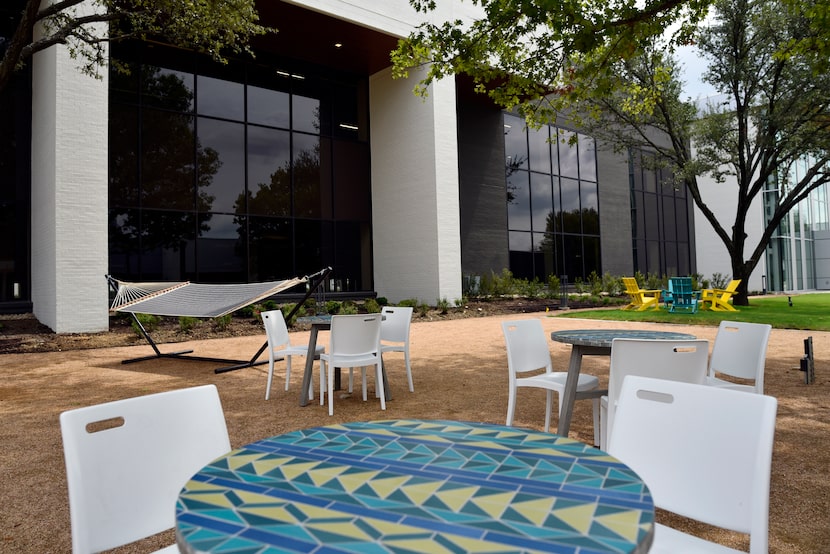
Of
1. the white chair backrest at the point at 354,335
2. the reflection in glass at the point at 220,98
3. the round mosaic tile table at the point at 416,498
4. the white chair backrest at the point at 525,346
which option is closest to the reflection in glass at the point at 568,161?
the reflection in glass at the point at 220,98

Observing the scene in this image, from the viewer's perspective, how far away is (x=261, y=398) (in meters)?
4.76

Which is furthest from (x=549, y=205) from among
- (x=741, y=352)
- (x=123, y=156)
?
(x=741, y=352)

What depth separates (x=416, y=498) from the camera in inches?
36.8

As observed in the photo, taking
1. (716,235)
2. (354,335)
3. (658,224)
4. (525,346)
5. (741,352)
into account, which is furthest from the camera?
(716,235)

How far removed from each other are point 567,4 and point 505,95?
1.71 m

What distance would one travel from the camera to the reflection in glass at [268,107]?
43.7 ft

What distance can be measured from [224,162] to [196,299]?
285 inches

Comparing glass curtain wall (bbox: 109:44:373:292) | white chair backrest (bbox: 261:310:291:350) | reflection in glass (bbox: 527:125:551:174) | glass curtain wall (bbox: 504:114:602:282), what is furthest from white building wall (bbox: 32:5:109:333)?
reflection in glass (bbox: 527:125:551:174)

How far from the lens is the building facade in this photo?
29.4 feet

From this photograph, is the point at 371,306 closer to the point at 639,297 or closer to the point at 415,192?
the point at 415,192

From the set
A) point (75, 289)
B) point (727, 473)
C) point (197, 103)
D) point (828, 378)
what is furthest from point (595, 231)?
point (727, 473)

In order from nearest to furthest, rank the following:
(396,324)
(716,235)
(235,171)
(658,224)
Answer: (396,324)
(235,171)
(658,224)
(716,235)

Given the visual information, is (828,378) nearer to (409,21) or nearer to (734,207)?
(409,21)

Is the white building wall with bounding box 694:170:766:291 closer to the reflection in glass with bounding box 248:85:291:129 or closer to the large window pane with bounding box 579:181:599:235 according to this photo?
the large window pane with bounding box 579:181:599:235
